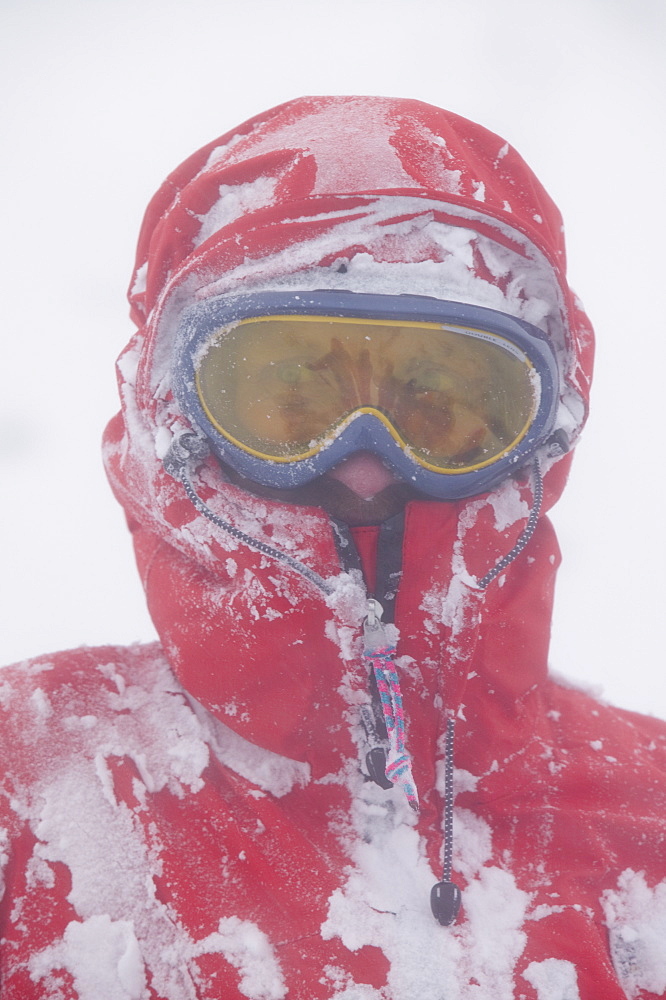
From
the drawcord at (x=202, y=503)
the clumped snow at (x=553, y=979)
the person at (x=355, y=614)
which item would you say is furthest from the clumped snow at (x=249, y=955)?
the drawcord at (x=202, y=503)

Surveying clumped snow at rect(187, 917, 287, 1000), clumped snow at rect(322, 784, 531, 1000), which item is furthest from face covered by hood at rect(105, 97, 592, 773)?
clumped snow at rect(187, 917, 287, 1000)

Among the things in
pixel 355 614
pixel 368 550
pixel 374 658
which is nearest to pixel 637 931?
pixel 374 658

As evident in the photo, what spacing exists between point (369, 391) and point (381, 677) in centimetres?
76

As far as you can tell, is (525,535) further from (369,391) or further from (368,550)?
(369,391)

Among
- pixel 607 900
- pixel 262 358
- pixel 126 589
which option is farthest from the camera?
pixel 126 589

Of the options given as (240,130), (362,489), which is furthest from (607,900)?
(240,130)

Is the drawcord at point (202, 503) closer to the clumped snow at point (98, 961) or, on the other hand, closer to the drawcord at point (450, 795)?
the drawcord at point (450, 795)

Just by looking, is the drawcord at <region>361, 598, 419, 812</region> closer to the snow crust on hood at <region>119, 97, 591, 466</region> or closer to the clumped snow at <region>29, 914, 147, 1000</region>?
the clumped snow at <region>29, 914, 147, 1000</region>

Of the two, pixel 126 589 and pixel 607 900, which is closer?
pixel 607 900

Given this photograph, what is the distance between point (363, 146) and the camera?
1.60 metres

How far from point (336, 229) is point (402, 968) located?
5.40ft

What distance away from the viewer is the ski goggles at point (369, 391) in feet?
5.14

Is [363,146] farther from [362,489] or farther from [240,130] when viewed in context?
[362,489]

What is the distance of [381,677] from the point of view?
1477 mm
